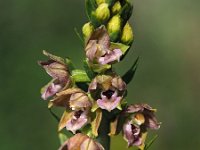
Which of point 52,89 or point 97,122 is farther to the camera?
point 52,89

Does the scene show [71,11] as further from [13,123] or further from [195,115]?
[13,123]

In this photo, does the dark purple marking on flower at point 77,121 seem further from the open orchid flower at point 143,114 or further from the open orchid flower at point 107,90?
the open orchid flower at point 143,114

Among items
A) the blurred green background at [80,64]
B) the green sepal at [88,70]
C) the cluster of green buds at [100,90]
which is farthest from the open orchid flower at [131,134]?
the blurred green background at [80,64]

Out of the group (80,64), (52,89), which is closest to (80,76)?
(52,89)

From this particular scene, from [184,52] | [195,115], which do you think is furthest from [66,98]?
[184,52]

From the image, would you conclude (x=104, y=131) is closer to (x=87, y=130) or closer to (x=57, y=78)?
(x=87, y=130)
